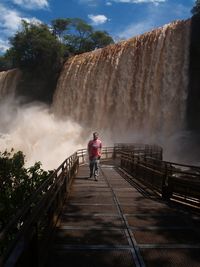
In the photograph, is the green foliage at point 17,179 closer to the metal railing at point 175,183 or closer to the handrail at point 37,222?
the handrail at point 37,222

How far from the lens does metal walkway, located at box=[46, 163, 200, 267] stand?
219 inches

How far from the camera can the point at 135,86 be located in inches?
1463

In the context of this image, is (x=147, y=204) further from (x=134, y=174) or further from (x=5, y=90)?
(x=5, y=90)

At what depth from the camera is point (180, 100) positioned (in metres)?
33.4

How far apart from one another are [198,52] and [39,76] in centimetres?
2930

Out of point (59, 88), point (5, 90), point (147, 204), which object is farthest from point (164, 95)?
point (5, 90)

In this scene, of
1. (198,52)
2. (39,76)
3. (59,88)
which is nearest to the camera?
(198,52)

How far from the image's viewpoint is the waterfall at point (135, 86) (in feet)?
111

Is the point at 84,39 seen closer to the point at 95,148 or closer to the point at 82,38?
the point at 82,38

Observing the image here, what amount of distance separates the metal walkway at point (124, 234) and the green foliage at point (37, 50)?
1830 inches

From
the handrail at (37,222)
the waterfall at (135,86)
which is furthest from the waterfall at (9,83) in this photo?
the handrail at (37,222)

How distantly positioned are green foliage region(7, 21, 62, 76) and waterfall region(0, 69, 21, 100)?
173 centimetres

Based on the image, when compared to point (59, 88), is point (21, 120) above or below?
below

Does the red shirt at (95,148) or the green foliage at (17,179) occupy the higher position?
the red shirt at (95,148)
